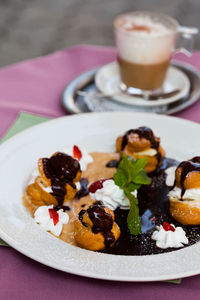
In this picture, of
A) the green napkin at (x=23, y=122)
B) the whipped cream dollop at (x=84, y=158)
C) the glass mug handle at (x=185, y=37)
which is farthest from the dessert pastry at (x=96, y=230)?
the glass mug handle at (x=185, y=37)

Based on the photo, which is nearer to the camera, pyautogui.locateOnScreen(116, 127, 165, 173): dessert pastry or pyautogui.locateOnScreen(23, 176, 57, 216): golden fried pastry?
pyautogui.locateOnScreen(23, 176, 57, 216): golden fried pastry

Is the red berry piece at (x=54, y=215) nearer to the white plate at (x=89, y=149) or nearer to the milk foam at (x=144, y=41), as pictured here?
the white plate at (x=89, y=149)

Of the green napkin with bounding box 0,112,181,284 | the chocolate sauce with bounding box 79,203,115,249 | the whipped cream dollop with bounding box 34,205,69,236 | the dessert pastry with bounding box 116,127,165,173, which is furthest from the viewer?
the green napkin with bounding box 0,112,181,284

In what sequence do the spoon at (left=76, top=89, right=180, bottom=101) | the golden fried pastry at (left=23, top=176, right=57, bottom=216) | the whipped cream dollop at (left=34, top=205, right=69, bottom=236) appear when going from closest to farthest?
1. the whipped cream dollop at (left=34, top=205, right=69, bottom=236)
2. the golden fried pastry at (left=23, top=176, right=57, bottom=216)
3. the spoon at (left=76, top=89, right=180, bottom=101)

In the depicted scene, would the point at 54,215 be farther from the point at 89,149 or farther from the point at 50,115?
the point at 50,115

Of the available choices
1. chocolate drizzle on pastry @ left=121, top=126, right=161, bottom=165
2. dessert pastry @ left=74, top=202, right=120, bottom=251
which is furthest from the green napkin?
dessert pastry @ left=74, top=202, right=120, bottom=251

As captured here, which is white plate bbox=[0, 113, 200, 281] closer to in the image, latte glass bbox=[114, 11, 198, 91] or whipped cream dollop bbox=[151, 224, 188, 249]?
whipped cream dollop bbox=[151, 224, 188, 249]

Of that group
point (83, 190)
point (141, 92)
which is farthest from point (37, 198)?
point (141, 92)
